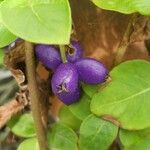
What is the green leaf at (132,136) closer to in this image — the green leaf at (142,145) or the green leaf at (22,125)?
the green leaf at (142,145)

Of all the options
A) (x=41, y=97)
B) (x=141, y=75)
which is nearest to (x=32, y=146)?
(x=41, y=97)

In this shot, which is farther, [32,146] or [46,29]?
[32,146]

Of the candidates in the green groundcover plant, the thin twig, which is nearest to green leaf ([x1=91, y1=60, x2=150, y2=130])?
the green groundcover plant

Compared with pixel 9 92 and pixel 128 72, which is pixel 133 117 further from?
pixel 9 92

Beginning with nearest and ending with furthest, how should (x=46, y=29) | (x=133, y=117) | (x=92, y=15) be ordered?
1. (x=46, y=29)
2. (x=133, y=117)
3. (x=92, y=15)

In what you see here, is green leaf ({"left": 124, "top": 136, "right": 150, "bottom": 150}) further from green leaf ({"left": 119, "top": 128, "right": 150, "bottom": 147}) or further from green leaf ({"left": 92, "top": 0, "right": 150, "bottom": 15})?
green leaf ({"left": 92, "top": 0, "right": 150, "bottom": 15})

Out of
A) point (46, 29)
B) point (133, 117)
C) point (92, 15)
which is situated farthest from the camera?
point (92, 15)
